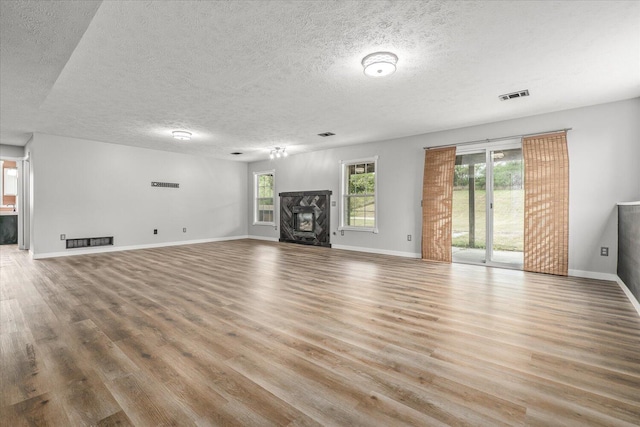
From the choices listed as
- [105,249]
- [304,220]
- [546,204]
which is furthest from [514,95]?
[105,249]

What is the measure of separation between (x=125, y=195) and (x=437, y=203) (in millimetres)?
7193

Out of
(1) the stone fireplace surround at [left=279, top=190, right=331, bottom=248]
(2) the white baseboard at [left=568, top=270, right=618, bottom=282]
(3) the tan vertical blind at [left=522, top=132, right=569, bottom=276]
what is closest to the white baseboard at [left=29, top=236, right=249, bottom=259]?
(1) the stone fireplace surround at [left=279, top=190, right=331, bottom=248]

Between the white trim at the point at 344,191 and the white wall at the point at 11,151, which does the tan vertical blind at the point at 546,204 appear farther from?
the white wall at the point at 11,151

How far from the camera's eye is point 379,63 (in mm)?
2877

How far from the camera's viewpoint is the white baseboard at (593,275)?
410 cm

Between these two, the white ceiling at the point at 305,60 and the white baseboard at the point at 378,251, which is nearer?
the white ceiling at the point at 305,60

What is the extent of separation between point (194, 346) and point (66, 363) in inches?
29.6

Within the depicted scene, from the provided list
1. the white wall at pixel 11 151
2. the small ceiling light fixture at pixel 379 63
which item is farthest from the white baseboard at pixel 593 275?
the white wall at pixel 11 151

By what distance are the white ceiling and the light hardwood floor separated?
2.49 meters

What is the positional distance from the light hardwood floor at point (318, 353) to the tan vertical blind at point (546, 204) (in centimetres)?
67

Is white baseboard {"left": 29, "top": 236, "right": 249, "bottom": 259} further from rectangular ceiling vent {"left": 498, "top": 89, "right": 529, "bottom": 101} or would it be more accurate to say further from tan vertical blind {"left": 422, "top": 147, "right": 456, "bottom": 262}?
rectangular ceiling vent {"left": 498, "top": 89, "right": 529, "bottom": 101}

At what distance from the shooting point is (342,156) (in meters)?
7.23

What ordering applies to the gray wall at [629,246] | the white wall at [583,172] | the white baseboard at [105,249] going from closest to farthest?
the gray wall at [629,246] < the white wall at [583,172] < the white baseboard at [105,249]

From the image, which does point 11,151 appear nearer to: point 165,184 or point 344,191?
point 165,184
